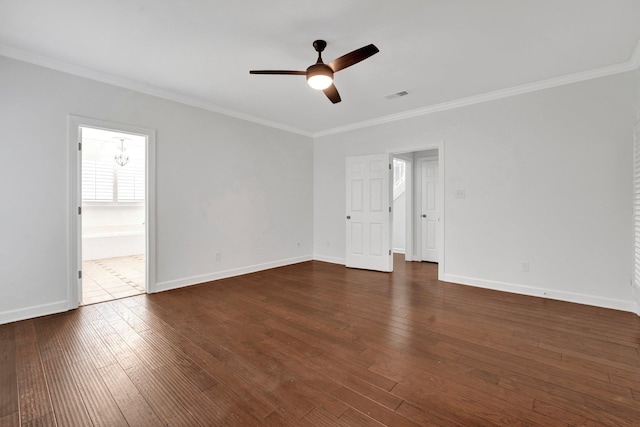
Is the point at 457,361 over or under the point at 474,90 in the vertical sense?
under

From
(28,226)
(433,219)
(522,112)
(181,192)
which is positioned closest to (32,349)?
(28,226)

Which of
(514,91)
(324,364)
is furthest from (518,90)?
(324,364)

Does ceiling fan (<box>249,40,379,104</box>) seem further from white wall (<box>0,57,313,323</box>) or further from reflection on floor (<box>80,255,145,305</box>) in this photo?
reflection on floor (<box>80,255,145,305</box>)

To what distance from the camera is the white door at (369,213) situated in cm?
503

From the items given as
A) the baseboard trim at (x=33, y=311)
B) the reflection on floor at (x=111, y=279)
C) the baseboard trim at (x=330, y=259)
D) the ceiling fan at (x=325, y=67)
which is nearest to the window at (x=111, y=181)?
the reflection on floor at (x=111, y=279)

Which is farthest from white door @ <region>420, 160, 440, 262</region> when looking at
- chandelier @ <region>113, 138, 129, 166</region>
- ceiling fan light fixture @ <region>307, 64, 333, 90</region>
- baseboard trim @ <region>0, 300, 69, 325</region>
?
chandelier @ <region>113, 138, 129, 166</region>

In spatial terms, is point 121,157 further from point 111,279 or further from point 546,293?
point 546,293

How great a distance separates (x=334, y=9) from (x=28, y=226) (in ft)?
12.3

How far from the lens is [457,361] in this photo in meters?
2.12

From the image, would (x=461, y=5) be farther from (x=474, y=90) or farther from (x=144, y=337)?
(x=144, y=337)

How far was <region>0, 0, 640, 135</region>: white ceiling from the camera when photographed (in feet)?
7.25

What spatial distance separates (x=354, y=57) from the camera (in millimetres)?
2316

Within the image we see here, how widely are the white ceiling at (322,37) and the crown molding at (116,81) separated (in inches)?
0.5

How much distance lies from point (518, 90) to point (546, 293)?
8.85 feet
